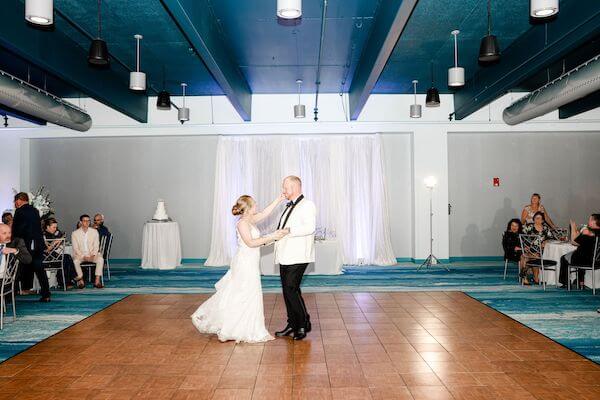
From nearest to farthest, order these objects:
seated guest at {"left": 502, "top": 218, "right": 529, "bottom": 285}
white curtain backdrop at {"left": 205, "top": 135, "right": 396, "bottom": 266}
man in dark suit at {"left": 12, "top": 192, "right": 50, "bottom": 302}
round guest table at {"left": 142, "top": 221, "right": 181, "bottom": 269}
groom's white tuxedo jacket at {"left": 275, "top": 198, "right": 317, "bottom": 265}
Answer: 1. groom's white tuxedo jacket at {"left": 275, "top": 198, "right": 317, "bottom": 265}
2. man in dark suit at {"left": 12, "top": 192, "right": 50, "bottom": 302}
3. seated guest at {"left": 502, "top": 218, "right": 529, "bottom": 285}
4. round guest table at {"left": 142, "top": 221, "right": 181, "bottom": 269}
5. white curtain backdrop at {"left": 205, "top": 135, "right": 396, "bottom": 266}

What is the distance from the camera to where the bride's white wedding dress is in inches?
189

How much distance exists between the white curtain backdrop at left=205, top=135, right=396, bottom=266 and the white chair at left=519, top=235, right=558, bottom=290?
344cm

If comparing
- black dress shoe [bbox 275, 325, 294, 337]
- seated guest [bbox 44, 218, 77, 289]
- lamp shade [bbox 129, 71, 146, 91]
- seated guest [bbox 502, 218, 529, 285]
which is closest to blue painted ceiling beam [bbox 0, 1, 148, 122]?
lamp shade [bbox 129, 71, 146, 91]

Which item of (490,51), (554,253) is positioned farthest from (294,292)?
(554,253)

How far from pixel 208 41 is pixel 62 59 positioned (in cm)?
251

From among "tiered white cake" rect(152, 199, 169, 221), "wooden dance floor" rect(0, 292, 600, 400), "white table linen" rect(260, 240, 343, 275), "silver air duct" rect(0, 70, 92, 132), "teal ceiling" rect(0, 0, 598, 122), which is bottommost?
"wooden dance floor" rect(0, 292, 600, 400)

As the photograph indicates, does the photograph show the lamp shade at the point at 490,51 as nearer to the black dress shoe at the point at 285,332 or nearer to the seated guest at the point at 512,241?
the black dress shoe at the point at 285,332

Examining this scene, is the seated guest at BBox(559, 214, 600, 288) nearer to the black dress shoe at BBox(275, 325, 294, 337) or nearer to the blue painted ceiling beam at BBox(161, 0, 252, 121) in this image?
the black dress shoe at BBox(275, 325, 294, 337)

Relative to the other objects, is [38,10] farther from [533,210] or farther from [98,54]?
[533,210]

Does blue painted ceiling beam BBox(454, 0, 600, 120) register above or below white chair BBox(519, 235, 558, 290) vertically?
above

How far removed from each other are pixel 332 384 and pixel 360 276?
18.9ft

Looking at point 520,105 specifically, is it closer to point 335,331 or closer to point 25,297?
point 335,331

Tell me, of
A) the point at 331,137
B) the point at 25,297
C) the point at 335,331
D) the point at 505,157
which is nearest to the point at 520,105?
the point at 505,157

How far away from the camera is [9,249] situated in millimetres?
5543
